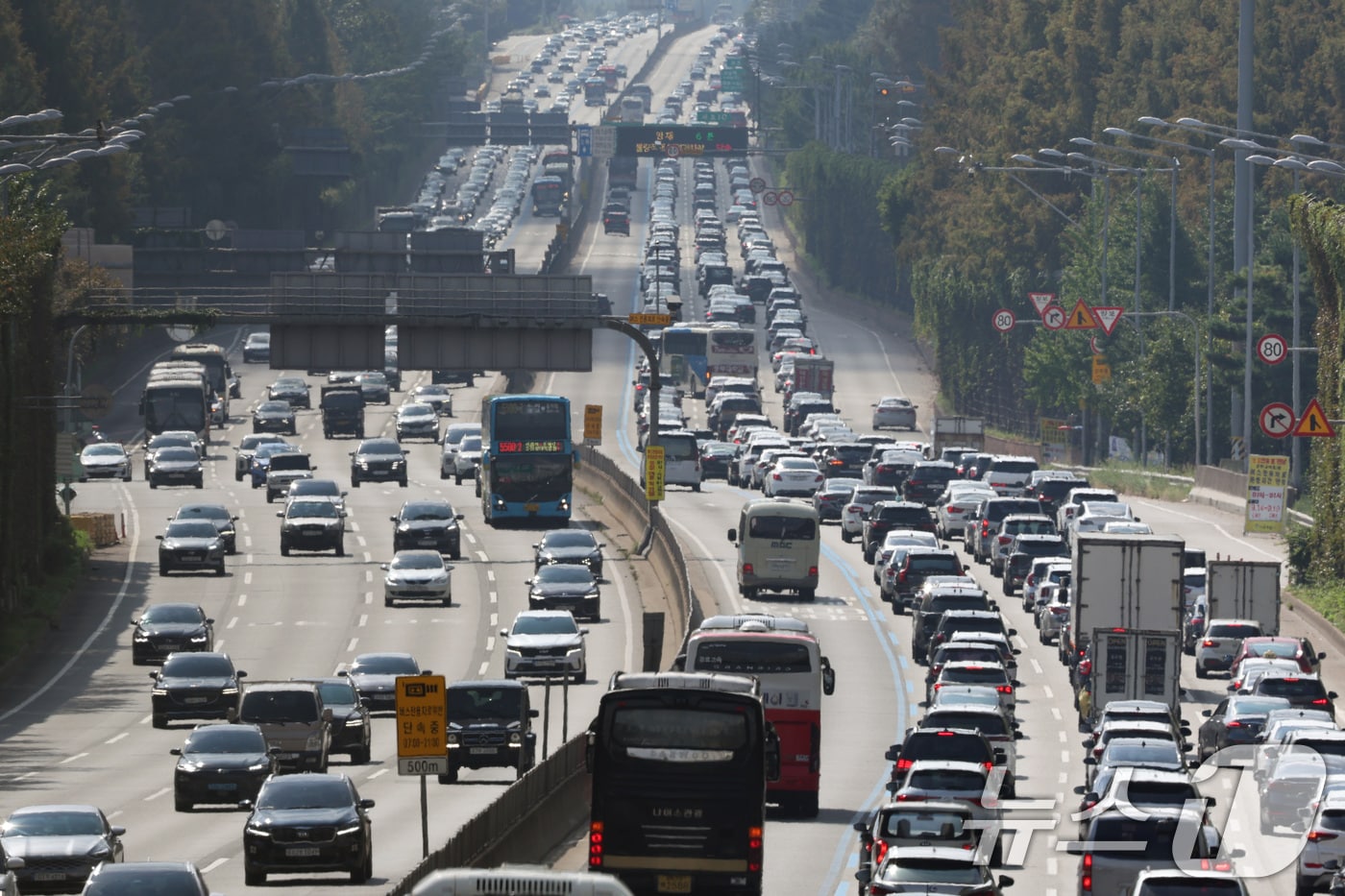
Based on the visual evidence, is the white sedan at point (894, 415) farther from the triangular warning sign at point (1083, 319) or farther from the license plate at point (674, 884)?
the license plate at point (674, 884)

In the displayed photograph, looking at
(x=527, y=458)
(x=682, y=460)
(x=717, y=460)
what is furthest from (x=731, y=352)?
(x=527, y=458)

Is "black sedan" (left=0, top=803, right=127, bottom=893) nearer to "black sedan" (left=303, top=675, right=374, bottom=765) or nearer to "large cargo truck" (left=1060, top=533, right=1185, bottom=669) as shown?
"black sedan" (left=303, top=675, right=374, bottom=765)

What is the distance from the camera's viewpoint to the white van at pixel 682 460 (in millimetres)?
94438

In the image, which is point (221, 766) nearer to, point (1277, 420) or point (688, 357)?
point (1277, 420)

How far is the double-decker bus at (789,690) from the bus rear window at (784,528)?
87.8ft

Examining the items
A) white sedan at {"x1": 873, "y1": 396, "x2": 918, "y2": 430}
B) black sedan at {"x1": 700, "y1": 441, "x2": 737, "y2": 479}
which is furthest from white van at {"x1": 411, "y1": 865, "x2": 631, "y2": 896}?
white sedan at {"x1": 873, "y1": 396, "x2": 918, "y2": 430}

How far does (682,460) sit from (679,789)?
65561mm

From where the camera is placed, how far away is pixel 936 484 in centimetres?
8450

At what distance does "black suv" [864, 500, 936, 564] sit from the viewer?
7375cm

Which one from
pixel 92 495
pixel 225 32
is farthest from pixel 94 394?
pixel 225 32

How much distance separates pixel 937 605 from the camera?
59.3 m

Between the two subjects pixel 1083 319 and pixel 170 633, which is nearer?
pixel 170 633

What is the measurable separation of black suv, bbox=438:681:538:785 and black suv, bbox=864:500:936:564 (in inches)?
1163

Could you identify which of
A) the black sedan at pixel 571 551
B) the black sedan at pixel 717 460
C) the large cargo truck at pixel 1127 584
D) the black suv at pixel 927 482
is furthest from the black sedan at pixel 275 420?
the large cargo truck at pixel 1127 584
